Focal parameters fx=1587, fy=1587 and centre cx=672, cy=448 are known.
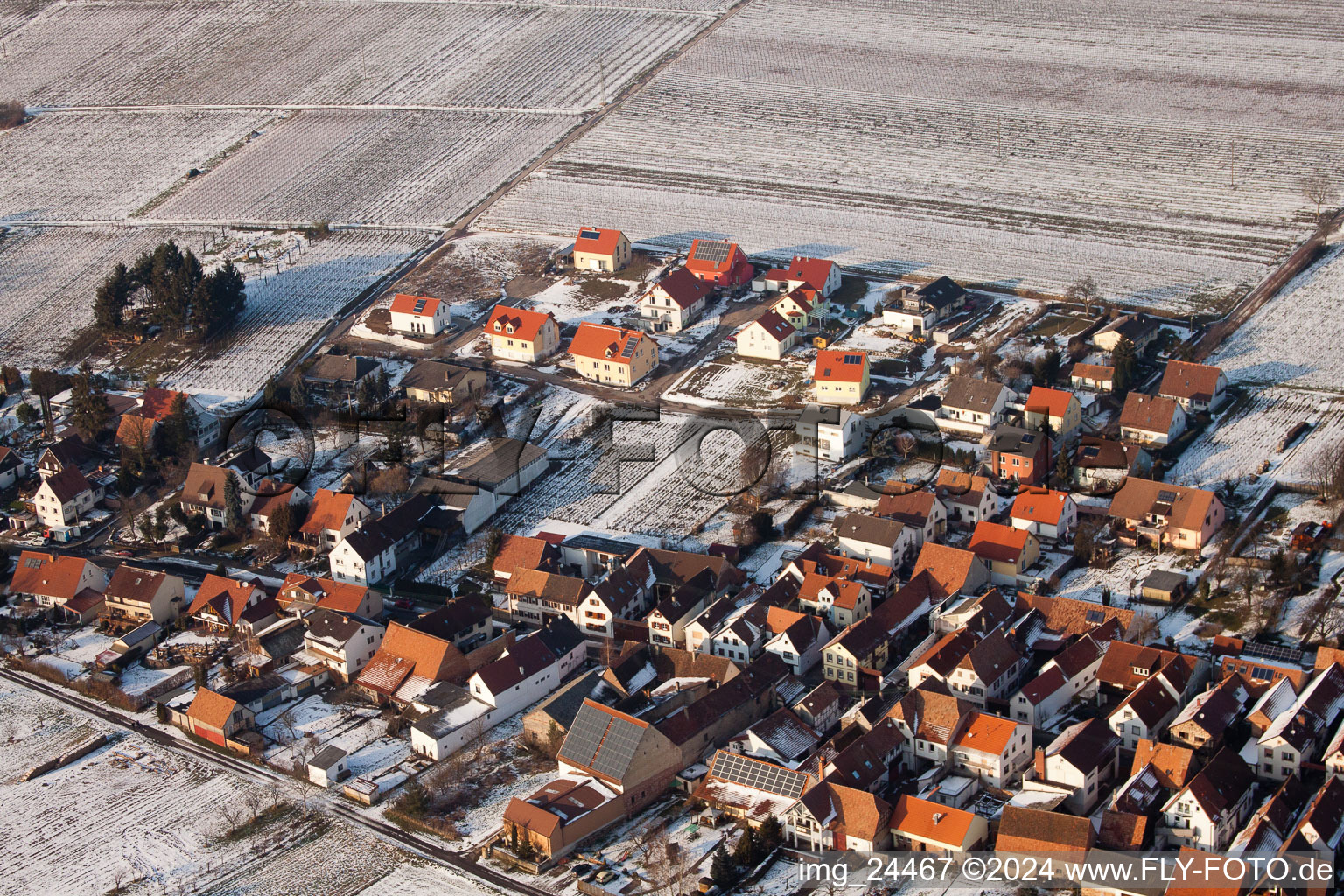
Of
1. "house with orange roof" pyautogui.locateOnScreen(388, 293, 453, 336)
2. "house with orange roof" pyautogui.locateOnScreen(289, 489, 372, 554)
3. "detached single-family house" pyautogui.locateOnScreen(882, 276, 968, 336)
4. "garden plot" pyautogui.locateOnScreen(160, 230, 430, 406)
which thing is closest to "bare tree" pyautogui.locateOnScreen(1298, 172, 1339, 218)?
"detached single-family house" pyautogui.locateOnScreen(882, 276, 968, 336)

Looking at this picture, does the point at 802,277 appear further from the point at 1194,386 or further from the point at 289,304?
the point at 289,304

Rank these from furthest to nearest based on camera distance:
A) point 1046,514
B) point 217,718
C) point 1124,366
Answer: point 1124,366
point 1046,514
point 217,718

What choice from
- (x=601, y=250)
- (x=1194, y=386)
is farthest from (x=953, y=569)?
(x=601, y=250)

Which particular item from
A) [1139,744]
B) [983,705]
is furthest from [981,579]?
[1139,744]

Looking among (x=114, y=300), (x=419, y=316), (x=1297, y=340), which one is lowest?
(x=1297, y=340)

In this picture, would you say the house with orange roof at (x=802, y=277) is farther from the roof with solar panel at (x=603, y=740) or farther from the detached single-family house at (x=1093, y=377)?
the roof with solar panel at (x=603, y=740)

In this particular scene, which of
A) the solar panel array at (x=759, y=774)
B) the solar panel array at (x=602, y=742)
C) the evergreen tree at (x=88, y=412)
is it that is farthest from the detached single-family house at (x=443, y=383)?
the solar panel array at (x=759, y=774)

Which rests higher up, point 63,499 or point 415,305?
point 415,305

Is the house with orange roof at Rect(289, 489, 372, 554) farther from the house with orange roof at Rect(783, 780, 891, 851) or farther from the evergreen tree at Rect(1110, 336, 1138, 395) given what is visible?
the evergreen tree at Rect(1110, 336, 1138, 395)
